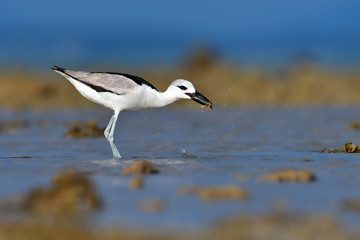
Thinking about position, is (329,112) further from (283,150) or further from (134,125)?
(283,150)

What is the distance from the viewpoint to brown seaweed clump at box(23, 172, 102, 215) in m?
5.59

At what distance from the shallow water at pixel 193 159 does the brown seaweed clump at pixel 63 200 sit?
18 cm

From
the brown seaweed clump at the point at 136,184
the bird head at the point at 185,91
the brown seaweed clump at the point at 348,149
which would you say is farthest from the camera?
the bird head at the point at 185,91

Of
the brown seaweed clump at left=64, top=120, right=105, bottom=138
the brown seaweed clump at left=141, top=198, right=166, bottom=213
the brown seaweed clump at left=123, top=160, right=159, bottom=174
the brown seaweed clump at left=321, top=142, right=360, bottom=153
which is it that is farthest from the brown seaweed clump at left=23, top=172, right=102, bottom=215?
the brown seaweed clump at left=64, top=120, right=105, bottom=138

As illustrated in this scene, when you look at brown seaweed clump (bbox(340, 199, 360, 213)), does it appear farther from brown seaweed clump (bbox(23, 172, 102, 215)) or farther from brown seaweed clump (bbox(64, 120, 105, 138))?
brown seaweed clump (bbox(64, 120, 105, 138))

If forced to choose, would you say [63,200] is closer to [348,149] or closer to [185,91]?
[185,91]

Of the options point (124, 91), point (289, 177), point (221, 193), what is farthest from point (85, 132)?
point (221, 193)

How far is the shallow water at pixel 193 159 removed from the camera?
5.63m

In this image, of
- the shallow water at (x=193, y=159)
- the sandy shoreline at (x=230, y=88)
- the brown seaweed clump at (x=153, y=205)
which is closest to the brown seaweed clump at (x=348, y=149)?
the shallow water at (x=193, y=159)

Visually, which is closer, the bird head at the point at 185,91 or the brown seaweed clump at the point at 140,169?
the brown seaweed clump at the point at 140,169

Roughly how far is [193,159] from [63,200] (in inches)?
139

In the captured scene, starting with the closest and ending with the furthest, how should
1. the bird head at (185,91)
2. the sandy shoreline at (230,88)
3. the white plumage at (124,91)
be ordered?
the white plumage at (124,91) < the bird head at (185,91) < the sandy shoreline at (230,88)

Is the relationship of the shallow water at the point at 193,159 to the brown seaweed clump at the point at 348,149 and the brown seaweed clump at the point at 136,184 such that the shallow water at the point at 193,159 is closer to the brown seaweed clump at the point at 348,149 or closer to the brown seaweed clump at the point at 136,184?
the brown seaweed clump at the point at 136,184

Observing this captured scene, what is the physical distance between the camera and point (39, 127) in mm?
14070
